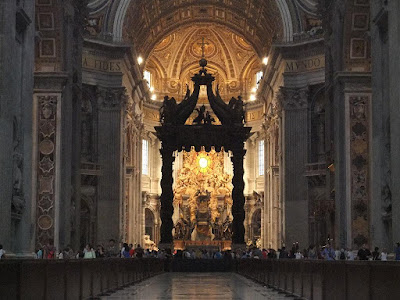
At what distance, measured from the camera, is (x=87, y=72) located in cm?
3784

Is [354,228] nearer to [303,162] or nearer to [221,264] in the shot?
[221,264]

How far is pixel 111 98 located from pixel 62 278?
2803 centimetres

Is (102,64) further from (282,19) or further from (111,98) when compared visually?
(282,19)

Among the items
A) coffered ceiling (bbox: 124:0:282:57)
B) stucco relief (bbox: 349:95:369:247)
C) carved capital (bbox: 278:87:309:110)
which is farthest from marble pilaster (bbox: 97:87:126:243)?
stucco relief (bbox: 349:95:369:247)

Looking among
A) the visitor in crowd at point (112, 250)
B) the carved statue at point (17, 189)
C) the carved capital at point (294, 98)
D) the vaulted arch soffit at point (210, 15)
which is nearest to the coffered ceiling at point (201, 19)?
the vaulted arch soffit at point (210, 15)

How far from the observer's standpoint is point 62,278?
10.9 m

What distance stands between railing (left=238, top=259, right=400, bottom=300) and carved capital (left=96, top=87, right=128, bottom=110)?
2086 cm

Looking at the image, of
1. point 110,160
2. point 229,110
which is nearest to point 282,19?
point 229,110

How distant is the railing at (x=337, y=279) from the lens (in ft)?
24.7

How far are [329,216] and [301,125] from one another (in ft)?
42.2

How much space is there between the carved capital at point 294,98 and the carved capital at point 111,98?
7.14m

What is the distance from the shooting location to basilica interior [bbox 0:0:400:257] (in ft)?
54.9

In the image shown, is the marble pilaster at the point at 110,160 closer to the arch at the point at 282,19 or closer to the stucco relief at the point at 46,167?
the arch at the point at 282,19

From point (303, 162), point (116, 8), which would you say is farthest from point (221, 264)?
point (116, 8)
